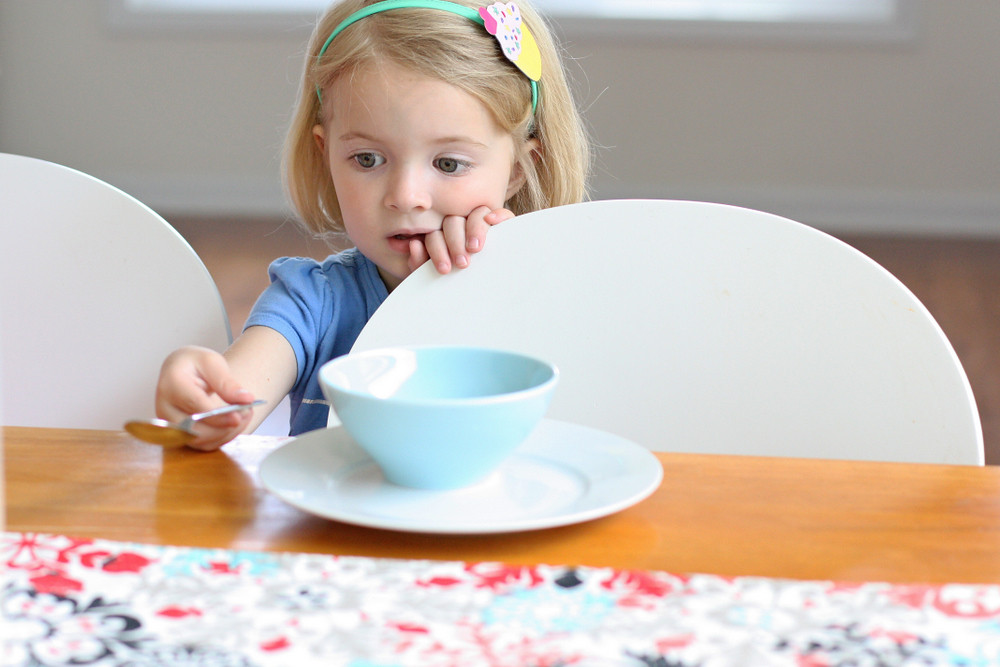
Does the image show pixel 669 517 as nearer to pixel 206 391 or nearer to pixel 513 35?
pixel 206 391

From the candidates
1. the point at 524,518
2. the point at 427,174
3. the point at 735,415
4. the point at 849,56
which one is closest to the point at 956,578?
the point at 524,518

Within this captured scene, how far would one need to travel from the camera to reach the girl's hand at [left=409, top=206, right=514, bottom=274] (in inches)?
29.5

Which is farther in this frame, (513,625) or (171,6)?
(171,6)

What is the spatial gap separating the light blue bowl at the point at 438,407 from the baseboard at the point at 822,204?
3.15 meters

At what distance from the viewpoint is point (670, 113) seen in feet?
11.9

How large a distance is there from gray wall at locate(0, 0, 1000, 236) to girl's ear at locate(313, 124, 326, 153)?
8.66 ft

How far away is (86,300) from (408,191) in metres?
0.28

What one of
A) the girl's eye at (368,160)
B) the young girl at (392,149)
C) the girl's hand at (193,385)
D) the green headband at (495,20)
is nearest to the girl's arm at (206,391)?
the girl's hand at (193,385)

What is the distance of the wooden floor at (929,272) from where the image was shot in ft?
7.41

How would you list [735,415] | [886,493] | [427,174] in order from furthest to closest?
[427,174]
[735,415]
[886,493]

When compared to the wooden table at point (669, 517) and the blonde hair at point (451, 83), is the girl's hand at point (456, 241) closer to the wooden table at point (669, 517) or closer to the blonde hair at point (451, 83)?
the blonde hair at point (451, 83)

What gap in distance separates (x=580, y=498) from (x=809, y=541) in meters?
0.09

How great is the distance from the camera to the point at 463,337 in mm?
718

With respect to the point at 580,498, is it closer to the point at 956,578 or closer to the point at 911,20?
the point at 956,578
